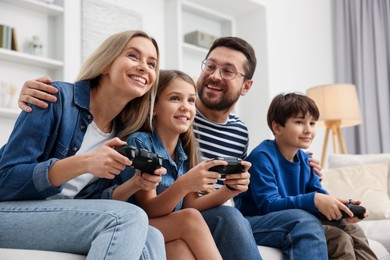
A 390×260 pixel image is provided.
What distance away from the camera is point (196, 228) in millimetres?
1521

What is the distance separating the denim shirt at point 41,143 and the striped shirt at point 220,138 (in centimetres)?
68

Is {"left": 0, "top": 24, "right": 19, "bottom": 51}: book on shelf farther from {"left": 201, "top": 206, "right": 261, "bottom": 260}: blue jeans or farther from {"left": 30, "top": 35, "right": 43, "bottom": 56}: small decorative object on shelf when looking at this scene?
{"left": 201, "top": 206, "right": 261, "bottom": 260}: blue jeans

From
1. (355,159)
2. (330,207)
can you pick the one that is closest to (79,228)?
(330,207)

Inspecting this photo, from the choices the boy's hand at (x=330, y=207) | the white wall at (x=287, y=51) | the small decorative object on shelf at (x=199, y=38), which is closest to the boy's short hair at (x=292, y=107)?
the boy's hand at (x=330, y=207)

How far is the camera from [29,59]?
3412 mm

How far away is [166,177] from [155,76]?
1.14 feet

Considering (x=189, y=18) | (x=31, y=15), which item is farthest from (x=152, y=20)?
(x=31, y=15)

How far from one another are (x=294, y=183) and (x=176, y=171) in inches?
22.7

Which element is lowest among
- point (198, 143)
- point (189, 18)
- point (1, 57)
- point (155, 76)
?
point (198, 143)

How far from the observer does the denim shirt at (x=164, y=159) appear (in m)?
1.63

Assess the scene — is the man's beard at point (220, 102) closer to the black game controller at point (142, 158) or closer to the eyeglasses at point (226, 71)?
the eyeglasses at point (226, 71)

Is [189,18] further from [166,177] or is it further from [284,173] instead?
[166,177]

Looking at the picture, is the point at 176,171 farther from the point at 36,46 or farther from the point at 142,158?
the point at 36,46

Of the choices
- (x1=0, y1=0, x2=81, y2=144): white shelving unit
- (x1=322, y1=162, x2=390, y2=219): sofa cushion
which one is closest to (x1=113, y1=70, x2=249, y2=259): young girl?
(x1=322, y1=162, x2=390, y2=219): sofa cushion
